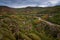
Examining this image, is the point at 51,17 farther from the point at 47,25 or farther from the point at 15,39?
the point at 15,39

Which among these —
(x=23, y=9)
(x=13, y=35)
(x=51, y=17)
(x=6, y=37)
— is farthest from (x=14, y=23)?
(x=51, y=17)

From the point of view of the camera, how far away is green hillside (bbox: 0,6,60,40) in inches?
275

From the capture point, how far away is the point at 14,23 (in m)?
6.80

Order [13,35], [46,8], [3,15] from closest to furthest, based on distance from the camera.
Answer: [13,35] → [3,15] → [46,8]

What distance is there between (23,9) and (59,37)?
2321 mm

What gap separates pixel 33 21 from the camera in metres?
9.17

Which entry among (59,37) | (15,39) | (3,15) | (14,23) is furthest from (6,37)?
(59,37)

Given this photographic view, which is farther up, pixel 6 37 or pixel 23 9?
A: pixel 23 9

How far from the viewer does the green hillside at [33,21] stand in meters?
6.98

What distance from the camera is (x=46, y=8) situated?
9.38 meters

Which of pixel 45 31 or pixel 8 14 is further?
pixel 45 31

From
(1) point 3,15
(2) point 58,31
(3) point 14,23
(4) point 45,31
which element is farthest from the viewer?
(4) point 45,31

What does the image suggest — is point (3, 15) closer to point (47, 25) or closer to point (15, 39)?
point (15, 39)


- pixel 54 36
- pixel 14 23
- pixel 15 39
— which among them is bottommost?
pixel 54 36
